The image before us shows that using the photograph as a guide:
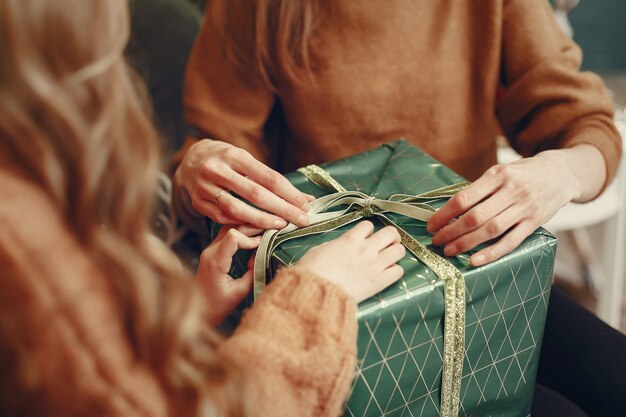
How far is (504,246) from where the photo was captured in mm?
625

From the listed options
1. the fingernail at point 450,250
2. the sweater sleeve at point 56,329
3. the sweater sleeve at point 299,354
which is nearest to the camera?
the sweater sleeve at point 56,329

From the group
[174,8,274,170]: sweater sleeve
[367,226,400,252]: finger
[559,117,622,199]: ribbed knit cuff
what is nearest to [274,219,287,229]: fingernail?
[367,226,400,252]: finger

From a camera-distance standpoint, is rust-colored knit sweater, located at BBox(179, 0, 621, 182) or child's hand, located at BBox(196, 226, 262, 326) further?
rust-colored knit sweater, located at BBox(179, 0, 621, 182)

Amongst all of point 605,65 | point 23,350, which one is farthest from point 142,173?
point 605,65

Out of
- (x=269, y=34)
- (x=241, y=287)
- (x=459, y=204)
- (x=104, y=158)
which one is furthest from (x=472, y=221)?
(x=269, y=34)

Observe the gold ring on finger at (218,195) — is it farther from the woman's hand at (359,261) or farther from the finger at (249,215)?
the woman's hand at (359,261)

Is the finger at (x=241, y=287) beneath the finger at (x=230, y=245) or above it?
beneath

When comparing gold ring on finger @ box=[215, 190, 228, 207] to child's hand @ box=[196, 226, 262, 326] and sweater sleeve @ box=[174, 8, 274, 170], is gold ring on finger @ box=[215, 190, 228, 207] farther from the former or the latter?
sweater sleeve @ box=[174, 8, 274, 170]

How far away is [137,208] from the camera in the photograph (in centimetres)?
47

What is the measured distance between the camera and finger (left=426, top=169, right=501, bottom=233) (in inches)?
25.2

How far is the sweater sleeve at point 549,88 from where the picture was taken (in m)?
0.93

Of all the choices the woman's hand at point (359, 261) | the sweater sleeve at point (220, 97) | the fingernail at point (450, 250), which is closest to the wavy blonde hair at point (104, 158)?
the woman's hand at point (359, 261)

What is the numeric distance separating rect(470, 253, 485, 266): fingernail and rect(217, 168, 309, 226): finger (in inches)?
7.0

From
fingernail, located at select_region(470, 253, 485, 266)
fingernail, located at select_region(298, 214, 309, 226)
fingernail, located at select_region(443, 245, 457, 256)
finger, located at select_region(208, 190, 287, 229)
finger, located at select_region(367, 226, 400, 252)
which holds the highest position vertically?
finger, located at select_region(367, 226, 400, 252)
